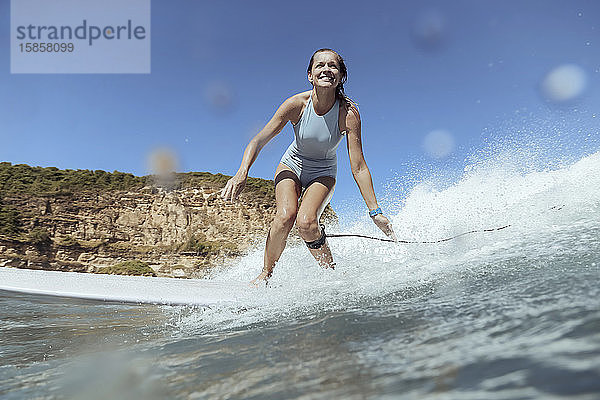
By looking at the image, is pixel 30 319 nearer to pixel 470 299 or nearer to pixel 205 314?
pixel 205 314

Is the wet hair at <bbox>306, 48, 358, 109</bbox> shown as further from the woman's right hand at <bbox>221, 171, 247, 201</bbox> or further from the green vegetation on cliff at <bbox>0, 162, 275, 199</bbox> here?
the green vegetation on cliff at <bbox>0, 162, 275, 199</bbox>

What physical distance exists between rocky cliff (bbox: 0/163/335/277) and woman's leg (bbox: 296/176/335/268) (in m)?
10.3

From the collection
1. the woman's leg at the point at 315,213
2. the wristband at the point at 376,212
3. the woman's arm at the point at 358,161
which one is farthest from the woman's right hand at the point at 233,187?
the wristband at the point at 376,212

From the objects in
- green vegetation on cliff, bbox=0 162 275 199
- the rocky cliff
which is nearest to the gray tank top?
the rocky cliff

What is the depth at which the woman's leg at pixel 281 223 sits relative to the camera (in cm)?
272

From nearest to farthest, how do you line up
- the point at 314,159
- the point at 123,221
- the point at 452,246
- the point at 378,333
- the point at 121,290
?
1. the point at 378,333
2. the point at 452,246
3. the point at 314,159
4. the point at 121,290
5. the point at 123,221

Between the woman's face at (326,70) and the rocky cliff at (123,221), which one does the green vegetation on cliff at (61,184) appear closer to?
the rocky cliff at (123,221)

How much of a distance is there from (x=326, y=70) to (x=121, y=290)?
2099 millimetres

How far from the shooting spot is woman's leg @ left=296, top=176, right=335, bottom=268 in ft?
8.66

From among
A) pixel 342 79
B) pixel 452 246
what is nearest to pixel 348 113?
pixel 342 79

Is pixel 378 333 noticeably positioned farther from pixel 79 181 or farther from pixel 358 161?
pixel 79 181

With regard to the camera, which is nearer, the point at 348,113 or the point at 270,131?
the point at 348,113

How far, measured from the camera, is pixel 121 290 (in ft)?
10.4

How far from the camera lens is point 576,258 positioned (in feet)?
4.88
